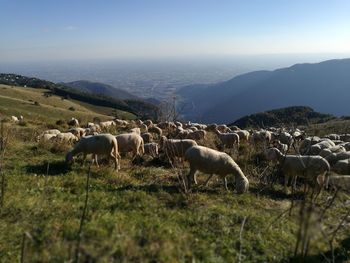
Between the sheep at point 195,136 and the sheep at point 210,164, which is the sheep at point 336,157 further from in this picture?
the sheep at point 195,136

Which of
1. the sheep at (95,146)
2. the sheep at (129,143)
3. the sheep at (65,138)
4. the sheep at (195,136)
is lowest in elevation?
the sheep at (195,136)

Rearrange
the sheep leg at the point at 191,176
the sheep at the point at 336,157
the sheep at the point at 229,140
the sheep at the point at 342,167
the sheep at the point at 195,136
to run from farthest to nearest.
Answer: the sheep at the point at 229,140 < the sheep at the point at 195,136 < the sheep at the point at 336,157 < the sheep at the point at 342,167 < the sheep leg at the point at 191,176

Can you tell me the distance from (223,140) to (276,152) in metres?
7.98

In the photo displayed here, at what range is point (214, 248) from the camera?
29.5 ft

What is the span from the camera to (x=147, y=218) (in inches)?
402

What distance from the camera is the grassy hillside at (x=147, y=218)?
7.70 metres

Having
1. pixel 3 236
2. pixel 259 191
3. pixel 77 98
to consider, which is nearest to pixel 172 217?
pixel 3 236

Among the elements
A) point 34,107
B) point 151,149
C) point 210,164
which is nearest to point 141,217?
point 210,164

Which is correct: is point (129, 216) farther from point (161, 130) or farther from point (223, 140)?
point (161, 130)

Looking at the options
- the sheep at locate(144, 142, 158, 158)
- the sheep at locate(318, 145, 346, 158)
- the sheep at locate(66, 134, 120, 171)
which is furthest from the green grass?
the sheep at locate(318, 145, 346, 158)

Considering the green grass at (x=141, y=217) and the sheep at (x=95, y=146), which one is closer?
the green grass at (x=141, y=217)

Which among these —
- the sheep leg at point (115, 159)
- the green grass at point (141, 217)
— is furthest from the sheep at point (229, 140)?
the green grass at point (141, 217)

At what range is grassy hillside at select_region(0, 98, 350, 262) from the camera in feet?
25.2

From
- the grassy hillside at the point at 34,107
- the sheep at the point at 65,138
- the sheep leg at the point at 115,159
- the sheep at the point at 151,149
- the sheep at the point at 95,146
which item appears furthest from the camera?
the grassy hillside at the point at 34,107
